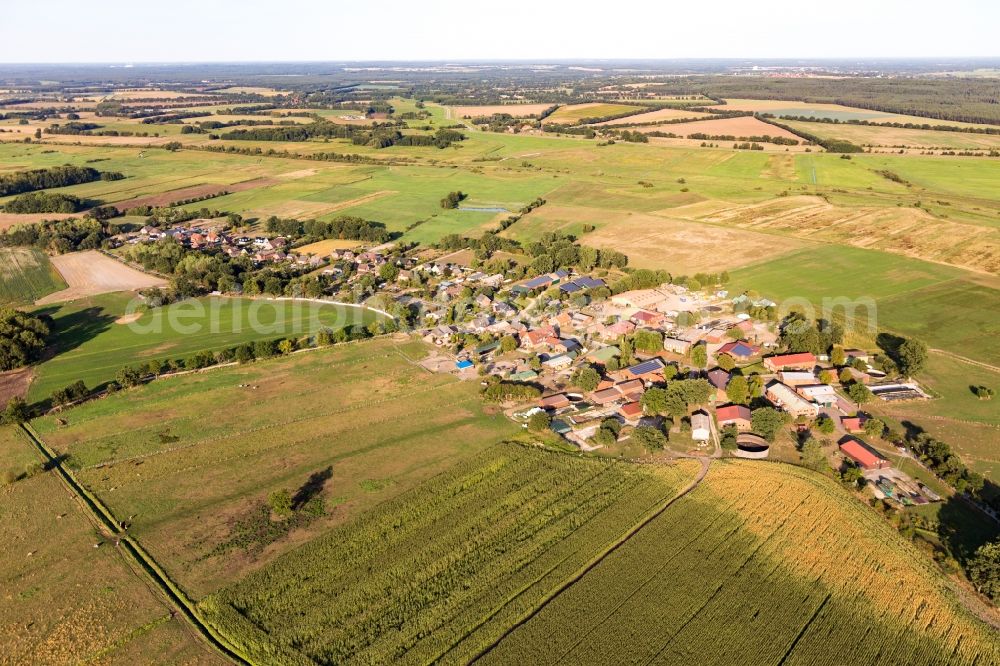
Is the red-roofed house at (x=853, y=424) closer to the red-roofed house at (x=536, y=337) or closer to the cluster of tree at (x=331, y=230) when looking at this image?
the red-roofed house at (x=536, y=337)

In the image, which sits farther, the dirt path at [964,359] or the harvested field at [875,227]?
the harvested field at [875,227]

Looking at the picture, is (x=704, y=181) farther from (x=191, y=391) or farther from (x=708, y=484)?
(x=191, y=391)

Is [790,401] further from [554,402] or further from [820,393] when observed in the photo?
[554,402]

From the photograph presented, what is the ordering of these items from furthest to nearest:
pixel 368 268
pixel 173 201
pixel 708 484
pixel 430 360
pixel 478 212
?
pixel 173 201, pixel 478 212, pixel 368 268, pixel 430 360, pixel 708 484

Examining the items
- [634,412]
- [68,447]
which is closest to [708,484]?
[634,412]

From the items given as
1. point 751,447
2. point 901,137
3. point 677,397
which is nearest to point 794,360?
point 677,397

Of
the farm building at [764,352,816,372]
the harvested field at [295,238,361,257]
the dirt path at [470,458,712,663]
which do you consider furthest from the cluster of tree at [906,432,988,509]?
the harvested field at [295,238,361,257]

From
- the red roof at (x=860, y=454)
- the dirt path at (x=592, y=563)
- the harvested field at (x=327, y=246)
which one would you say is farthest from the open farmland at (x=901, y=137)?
the dirt path at (x=592, y=563)
